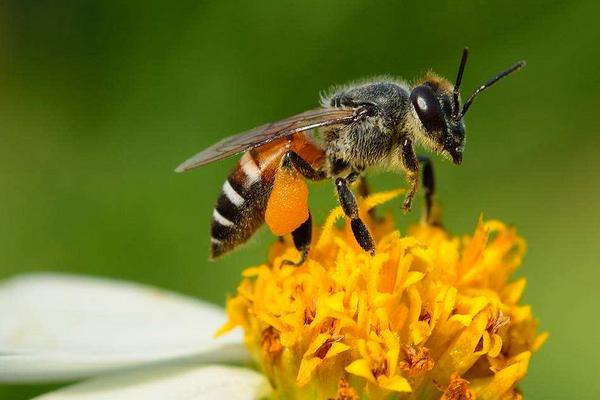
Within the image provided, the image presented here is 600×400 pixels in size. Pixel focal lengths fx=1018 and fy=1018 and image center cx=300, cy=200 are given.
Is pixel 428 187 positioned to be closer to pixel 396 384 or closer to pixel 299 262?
pixel 299 262

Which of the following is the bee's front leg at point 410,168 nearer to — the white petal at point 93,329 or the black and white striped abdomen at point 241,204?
the black and white striped abdomen at point 241,204

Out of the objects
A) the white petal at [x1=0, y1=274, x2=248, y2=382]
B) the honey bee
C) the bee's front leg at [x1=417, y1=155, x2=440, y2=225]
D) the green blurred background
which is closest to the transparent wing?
the honey bee

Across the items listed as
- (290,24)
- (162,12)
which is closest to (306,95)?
(290,24)

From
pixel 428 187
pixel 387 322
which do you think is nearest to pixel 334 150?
pixel 428 187

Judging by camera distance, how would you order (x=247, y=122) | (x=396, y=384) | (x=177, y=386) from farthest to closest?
(x=247, y=122) < (x=177, y=386) < (x=396, y=384)

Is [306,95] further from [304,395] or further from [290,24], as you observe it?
[304,395]

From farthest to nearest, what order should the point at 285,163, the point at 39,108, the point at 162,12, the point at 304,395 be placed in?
the point at 39,108, the point at 162,12, the point at 285,163, the point at 304,395
